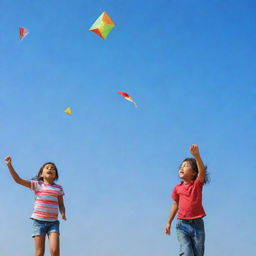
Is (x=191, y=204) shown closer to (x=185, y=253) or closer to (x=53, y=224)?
(x=185, y=253)

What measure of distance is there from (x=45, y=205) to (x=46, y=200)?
9 cm

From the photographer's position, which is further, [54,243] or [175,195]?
[175,195]

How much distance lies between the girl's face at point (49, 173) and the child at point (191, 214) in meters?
2.20

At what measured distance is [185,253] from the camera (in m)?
6.30

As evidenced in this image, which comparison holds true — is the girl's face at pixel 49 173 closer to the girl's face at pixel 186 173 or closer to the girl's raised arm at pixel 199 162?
the girl's face at pixel 186 173

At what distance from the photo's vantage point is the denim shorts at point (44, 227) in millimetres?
6902

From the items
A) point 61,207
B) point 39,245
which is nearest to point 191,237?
point 61,207

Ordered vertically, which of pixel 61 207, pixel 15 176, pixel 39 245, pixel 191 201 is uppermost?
pixel 15 176

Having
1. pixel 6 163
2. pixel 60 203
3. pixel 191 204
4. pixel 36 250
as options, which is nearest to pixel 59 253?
pixel 36 250

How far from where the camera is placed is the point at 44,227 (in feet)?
22.8

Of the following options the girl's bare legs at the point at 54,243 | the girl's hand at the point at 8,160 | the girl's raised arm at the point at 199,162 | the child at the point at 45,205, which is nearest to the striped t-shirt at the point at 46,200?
the child at the point at 45,205

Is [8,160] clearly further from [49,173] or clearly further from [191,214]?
[191,214]

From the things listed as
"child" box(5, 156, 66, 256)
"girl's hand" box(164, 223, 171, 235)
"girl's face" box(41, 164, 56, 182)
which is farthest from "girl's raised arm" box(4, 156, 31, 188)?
"girl's hand" box(164, 223, 171, 235)

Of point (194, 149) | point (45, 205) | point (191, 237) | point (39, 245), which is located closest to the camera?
point (194, 149)
